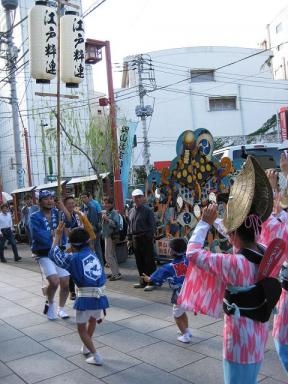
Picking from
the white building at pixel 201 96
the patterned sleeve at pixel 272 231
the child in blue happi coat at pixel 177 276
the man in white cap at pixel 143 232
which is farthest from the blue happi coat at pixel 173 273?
the white building at pixel 201 96

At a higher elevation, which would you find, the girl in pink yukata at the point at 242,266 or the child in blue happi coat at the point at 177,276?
the girl in pink yukata at the point at 242,266

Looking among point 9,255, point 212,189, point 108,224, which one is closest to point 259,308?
point 212,189

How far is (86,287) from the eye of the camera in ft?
13.9

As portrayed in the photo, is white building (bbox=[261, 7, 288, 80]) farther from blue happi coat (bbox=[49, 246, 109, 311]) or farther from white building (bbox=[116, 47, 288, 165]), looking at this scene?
blue happi coat (bbox=[49, 246, 109, 311])

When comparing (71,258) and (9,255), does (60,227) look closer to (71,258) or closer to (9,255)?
(71,258)

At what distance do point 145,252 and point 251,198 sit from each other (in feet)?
18.1

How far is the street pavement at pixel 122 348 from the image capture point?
3936 millimetres

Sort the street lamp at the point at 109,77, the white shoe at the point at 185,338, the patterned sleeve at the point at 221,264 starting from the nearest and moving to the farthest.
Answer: the patterned sleeve at the point at 221,264 → the white shoe at the point at 185,338 → the street lamp at the point at 109,77

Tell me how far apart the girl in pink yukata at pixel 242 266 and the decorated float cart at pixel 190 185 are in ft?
16.3

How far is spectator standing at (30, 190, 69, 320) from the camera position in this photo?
231 inches

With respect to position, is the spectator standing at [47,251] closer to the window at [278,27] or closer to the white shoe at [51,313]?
the white shoe at [51,313]

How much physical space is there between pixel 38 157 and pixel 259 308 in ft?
108

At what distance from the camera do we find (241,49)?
121 ft

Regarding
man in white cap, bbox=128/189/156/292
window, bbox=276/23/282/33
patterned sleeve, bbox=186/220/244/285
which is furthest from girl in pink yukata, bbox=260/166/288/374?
window, bbox=276/23/282/33
